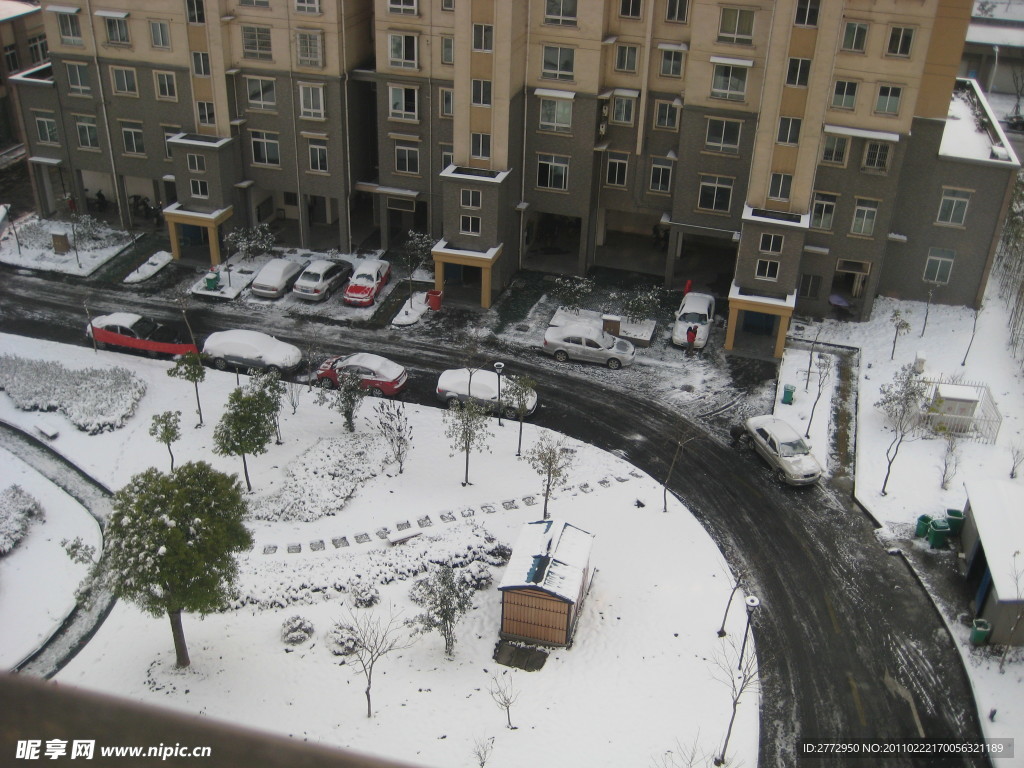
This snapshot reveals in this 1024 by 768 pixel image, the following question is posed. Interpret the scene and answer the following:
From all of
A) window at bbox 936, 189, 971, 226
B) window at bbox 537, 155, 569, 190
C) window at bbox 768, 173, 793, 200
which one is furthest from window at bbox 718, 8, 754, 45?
window at bbox 936, 189, 971, 226

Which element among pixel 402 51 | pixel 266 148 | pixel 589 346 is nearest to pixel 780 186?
pixel 589 346

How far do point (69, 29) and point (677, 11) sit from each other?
29.6 meters

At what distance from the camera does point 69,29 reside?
48.9 metres

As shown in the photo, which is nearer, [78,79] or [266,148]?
[266,148]

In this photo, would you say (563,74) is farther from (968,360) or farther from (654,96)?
(968,360)

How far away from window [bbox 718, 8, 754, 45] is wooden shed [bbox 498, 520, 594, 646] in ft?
80.0

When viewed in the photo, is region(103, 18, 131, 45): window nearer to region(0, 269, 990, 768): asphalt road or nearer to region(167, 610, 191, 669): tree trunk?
region(0, 269, 990, 768): asphalt road

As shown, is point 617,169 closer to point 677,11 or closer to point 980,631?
point 677,11

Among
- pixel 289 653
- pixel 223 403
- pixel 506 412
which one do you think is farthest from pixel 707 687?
pixel 223 403

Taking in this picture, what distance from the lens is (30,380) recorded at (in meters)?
39.3

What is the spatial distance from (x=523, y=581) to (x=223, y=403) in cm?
1671

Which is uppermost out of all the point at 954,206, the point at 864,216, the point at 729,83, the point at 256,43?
the point at 256,43

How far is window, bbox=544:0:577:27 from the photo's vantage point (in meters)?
43.9

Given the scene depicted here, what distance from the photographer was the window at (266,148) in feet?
161
